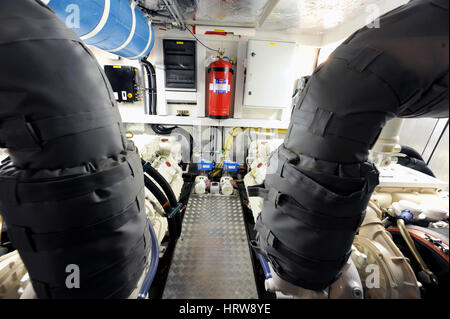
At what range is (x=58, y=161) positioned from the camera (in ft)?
2.19

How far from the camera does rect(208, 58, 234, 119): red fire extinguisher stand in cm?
319

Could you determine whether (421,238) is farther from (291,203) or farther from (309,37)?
(309,37)

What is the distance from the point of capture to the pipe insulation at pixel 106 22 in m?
1.20

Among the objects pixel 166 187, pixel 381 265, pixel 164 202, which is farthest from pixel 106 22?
pixel 381 265

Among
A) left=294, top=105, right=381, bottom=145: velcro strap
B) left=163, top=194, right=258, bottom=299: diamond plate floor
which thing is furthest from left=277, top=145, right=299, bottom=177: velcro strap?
left=163, top=194, right=258, bottom=299: diamond plate floor

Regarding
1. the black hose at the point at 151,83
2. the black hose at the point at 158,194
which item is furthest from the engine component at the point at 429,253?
the black hose at the point at 151,83

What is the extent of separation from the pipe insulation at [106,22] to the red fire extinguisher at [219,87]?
Answer: 1164mm

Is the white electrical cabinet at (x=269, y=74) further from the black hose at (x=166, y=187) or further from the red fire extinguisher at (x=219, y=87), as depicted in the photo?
the black hose at (x=166, y=187)

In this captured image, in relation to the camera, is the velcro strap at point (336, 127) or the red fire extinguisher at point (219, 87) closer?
the velcro strap at point (336, 127)

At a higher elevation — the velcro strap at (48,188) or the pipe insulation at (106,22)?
the pipe insulation at (106,22)

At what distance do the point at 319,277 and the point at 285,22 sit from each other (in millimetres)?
3431

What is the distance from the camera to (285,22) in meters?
2.88

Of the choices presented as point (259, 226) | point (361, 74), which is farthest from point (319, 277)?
point (361, 74)

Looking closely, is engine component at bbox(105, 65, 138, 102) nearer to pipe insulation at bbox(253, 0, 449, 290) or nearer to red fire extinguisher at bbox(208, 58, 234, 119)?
red fire extinguisher at bbox(208, 58, 234, 119)
